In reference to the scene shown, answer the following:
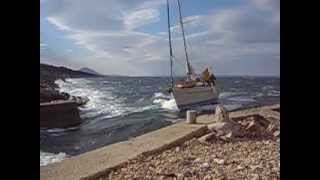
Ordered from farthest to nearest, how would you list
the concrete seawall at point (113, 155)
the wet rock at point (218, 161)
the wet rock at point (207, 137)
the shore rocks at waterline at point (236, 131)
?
the shore rocks at waterline at point (236, 131) → the wet rock at point (207, 137) → the wet rock at point (218, 161) → the concrete seawall at point (113, 155)

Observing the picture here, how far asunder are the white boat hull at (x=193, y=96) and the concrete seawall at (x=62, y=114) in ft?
8.74

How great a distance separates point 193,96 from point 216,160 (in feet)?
21.4

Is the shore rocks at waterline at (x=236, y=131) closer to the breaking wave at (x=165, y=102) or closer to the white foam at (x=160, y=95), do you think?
the breaking wave at (x=165, y=102)

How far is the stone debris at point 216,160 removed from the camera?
10.1 feet

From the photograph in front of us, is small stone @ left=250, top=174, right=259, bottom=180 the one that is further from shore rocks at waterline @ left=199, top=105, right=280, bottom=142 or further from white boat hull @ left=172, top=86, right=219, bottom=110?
white boat hull @ left=172, top=86, right=219, bottom=110

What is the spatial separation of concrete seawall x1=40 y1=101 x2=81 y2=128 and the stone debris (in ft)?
10.4

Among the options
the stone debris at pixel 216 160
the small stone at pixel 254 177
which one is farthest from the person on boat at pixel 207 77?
the small stone at pixel 254 177

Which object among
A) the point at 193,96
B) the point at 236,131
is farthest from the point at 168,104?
the point at 236,131

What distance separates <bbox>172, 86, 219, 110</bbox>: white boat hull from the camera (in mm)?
9634

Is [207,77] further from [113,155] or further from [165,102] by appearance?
[113,155]

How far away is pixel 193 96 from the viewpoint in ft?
32.7

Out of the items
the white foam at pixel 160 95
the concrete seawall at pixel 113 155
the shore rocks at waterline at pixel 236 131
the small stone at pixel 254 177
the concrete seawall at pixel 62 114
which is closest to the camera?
the small stone at pixel 254 177
